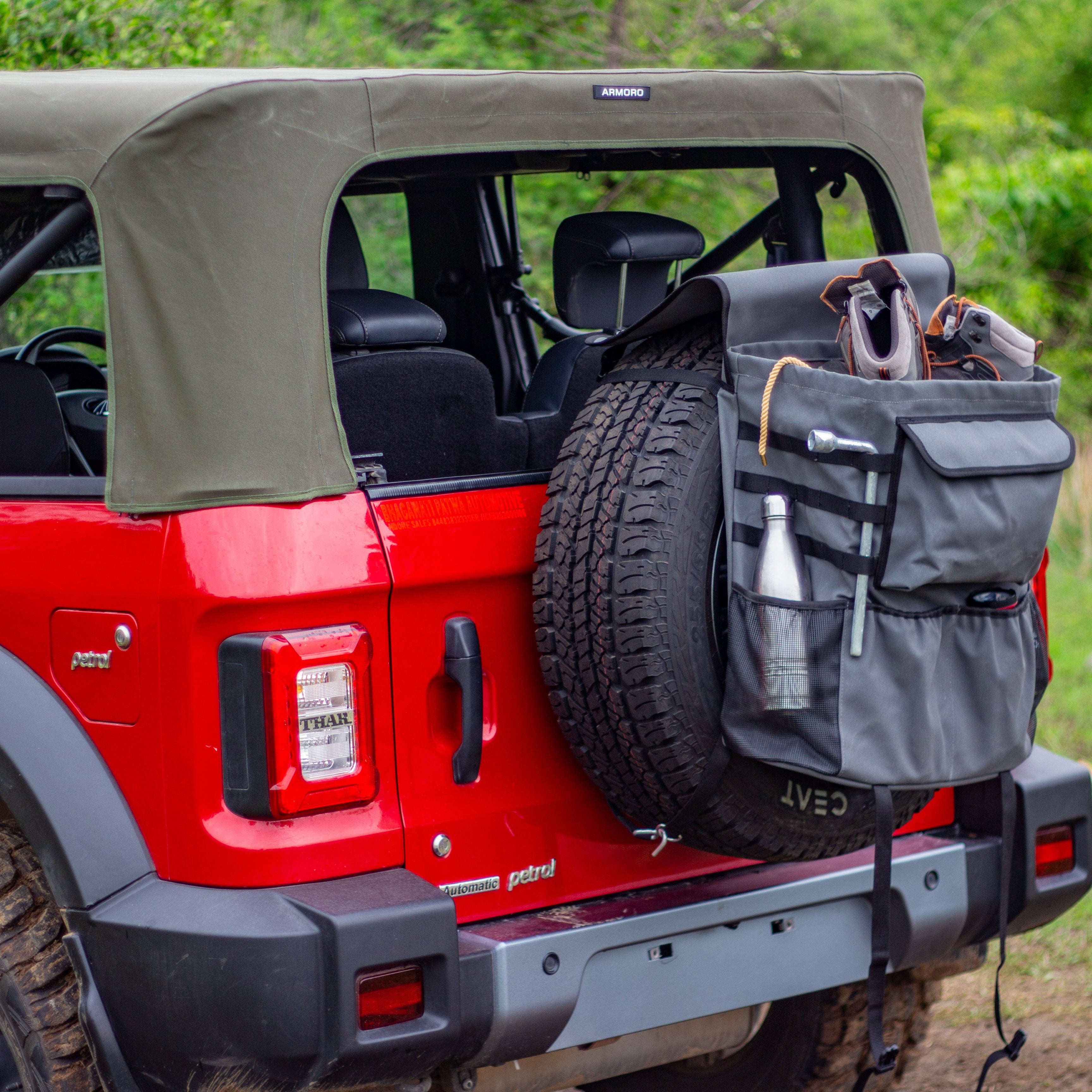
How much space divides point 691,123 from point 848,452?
81 centimetres

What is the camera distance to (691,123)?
263cm

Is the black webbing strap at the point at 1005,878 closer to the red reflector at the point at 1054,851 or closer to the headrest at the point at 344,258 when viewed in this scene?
the red reflector at the point at 1054,851

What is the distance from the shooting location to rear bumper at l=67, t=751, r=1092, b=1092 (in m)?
2.08

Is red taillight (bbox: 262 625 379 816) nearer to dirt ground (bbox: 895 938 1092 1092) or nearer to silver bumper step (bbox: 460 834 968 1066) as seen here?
silver bumper step (bbox: 460 834 968 1066)

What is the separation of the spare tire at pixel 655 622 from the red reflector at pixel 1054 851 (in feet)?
1.97

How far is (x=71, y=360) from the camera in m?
3.45

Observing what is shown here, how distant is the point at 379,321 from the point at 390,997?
120cm

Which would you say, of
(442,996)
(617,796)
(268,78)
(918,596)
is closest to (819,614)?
(918,596)

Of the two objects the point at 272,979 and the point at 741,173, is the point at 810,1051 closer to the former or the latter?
the point at 272,979

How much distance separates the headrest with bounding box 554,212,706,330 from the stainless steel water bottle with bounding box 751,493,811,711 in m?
0.91

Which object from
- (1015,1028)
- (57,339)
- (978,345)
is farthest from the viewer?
(1015,1028)

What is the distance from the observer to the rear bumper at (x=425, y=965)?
6.81ft

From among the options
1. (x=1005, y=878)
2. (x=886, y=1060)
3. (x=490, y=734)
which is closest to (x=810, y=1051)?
(x=1005, y=878)

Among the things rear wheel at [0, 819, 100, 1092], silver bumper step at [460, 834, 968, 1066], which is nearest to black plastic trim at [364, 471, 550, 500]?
silver bumper step at [460, 834, 968, 1066]
